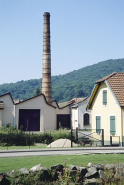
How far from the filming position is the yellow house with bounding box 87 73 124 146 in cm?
3462

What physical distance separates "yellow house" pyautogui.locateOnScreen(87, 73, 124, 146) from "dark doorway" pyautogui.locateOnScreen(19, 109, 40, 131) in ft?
64.0

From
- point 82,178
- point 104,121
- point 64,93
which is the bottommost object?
point 82,178

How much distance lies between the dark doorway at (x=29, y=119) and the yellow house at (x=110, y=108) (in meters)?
19.5

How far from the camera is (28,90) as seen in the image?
184750 millimetres

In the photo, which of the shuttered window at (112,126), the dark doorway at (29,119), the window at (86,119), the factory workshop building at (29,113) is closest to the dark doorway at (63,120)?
the window at (86,119)

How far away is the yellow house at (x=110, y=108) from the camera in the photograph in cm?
3462

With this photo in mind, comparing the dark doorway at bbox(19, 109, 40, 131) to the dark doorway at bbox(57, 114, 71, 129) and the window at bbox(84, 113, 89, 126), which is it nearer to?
the dark doorway at bbox(57, 114, 71, 129)

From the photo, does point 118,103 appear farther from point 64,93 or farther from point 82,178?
point 64,93

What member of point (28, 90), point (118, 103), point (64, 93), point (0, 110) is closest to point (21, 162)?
point (118, 103)

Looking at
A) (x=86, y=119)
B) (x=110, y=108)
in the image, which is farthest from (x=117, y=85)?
(x=86, y=119)

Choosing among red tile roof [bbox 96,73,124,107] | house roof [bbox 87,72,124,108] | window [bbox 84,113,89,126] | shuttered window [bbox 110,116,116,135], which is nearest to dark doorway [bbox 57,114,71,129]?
window [bbox 84,113,89,126]

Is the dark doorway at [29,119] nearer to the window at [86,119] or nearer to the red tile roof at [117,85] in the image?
the window at [86,119]

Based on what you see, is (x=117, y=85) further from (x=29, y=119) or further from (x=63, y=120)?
(x=63, y=120)

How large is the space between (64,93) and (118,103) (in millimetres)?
119669
